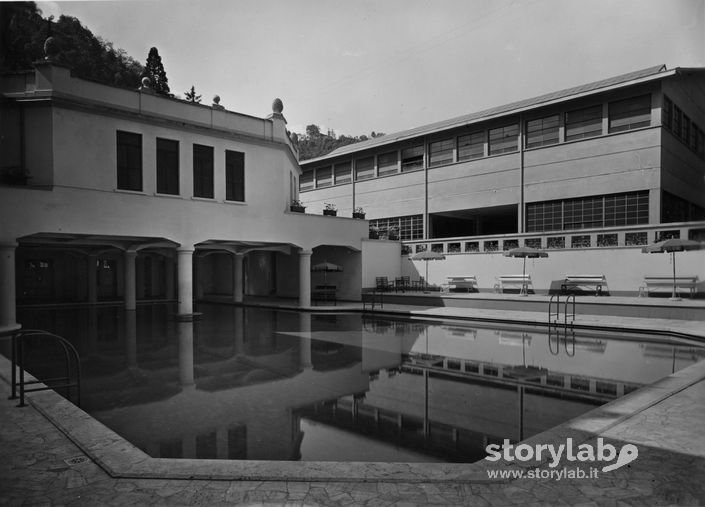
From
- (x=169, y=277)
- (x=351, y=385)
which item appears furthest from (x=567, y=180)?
(x=169, y=277)

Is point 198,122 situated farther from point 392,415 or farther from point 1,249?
point 392,415

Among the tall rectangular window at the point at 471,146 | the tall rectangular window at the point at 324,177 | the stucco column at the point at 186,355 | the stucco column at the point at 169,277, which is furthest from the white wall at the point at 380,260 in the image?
the stucco column at the point at 169,277

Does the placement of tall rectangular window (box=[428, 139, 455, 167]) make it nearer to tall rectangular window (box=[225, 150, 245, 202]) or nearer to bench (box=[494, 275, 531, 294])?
bench (box=[494, 275, 531, 294])

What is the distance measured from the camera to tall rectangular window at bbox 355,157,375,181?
105ft

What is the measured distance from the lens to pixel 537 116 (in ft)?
78.3

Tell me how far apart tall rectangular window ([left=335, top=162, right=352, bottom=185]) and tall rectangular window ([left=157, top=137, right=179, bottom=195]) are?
1801 centimetres

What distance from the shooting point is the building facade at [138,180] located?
44.3ft

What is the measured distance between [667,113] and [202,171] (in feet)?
70.9

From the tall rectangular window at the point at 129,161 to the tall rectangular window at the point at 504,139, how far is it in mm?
19037

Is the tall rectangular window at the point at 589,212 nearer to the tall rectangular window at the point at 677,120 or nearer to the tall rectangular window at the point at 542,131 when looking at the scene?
the tall rectangular window at the point at 542,131

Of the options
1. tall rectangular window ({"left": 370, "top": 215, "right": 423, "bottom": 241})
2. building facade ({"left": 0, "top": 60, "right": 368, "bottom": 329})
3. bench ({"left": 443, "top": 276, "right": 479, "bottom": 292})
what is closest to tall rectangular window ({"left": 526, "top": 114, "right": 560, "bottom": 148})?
tall rectangular window ({"left": 370, "top": 215, "right": 423, "bottom": 241})

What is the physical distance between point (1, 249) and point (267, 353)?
9391mm

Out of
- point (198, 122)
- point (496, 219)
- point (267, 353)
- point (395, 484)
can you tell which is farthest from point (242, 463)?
point (496, 219)

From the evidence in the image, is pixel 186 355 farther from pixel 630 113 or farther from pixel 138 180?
pixel 630 113
